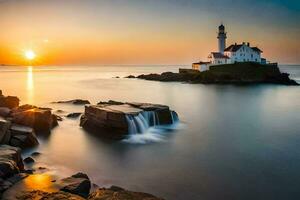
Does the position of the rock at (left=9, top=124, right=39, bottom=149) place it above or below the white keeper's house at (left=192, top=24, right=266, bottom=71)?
below

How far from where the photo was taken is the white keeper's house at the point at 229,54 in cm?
8238

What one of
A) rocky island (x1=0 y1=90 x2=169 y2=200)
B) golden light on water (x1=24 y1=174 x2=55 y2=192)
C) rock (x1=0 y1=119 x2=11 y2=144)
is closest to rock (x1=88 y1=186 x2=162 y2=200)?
rocky island (x1=0 y1=90 x2=169 y2=200)

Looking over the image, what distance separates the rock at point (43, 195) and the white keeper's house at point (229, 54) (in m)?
75.6

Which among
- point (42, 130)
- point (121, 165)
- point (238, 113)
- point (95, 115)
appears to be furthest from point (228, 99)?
point (121, 165)

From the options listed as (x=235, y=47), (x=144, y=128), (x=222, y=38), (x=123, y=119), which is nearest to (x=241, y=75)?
(x=235, y=47)

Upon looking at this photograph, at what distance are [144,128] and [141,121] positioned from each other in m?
0.52

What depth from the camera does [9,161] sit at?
10914mm

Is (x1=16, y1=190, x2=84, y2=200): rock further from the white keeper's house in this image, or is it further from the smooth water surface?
the white keeper's house

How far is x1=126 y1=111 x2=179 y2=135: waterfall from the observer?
20.6 m

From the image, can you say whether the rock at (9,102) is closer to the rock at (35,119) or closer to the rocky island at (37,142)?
the rocky island at (37,142)

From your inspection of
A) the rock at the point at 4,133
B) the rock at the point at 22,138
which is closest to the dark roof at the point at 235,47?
the rock at the point at 22,138

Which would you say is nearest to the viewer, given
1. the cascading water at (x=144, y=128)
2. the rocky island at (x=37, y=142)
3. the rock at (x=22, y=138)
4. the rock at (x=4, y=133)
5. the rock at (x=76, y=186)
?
the rocky island at (x=37, y=142)

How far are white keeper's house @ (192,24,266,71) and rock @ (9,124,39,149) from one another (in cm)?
6838

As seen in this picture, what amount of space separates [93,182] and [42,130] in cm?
1014
